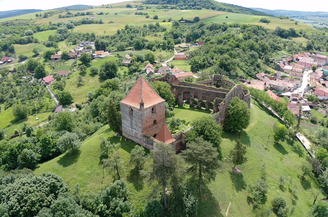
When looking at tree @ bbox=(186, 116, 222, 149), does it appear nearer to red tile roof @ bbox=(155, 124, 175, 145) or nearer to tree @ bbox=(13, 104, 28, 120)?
red tile roof @ bbox=(155, 124, 175, 145)

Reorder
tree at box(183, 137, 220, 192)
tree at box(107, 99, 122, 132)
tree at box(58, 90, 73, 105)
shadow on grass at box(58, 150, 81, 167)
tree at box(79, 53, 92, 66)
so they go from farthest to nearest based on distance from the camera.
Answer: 1. tree at box(79, 53, 92, 66)
2. tree at box(58, 90, 73, 105)
3. tree at box(107, 99, 122, 132)
4. shadow on grass at box(58, 150, 81, 167)
5. tree at box(183, 137, 220, 192)

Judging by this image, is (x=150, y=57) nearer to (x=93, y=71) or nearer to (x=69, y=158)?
(x=93, y=71)

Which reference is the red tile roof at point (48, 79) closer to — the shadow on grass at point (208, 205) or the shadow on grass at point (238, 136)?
the shadow on grass at point (238, 136)

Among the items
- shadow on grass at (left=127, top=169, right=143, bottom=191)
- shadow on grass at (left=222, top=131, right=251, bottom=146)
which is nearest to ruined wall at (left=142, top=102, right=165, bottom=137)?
shadow on grass at (left=127, top=169, right=143, bottom=191)

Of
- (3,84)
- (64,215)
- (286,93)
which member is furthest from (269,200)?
(3,84)

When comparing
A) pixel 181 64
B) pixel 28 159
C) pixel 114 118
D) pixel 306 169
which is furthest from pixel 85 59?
pixel 306 169

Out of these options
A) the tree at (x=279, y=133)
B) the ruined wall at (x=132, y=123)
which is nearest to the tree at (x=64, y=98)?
the ruined wall at (x=132, y=123)
